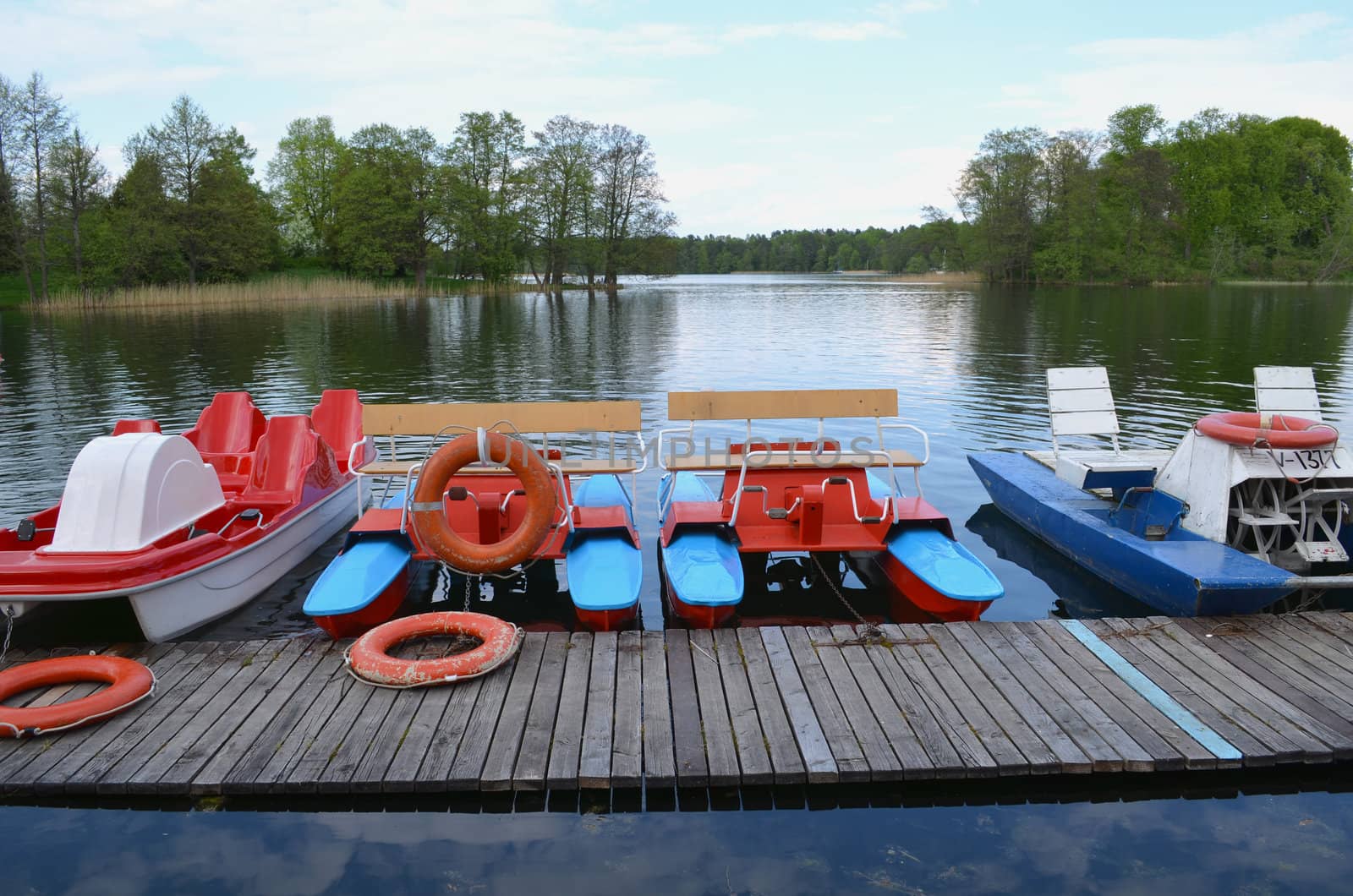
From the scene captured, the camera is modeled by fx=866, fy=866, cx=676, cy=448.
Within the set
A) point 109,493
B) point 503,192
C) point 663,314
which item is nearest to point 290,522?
point 109,493

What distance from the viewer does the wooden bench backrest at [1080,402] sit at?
9.03 meters

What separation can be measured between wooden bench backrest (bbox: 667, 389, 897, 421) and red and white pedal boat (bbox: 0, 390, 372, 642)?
12.3 ft

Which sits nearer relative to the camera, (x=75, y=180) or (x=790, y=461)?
(x=790, y=461)

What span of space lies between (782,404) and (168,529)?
515cm

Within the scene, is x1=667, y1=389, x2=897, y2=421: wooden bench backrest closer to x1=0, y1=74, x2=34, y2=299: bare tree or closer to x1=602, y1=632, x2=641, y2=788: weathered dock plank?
x1=602, y1=632, x2=641, y2=788: weathered dock plank

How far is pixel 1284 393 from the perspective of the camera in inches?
329

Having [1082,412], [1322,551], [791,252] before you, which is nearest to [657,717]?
[1322,551]

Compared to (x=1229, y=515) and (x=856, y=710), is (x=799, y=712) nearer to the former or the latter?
(x=856, y=710)

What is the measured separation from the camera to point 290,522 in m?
7.93

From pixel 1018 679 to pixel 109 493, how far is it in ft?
20.6

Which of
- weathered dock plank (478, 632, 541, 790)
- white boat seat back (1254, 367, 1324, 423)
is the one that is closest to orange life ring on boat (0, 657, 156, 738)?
weathered dock plank (478, 632, 541, 790)

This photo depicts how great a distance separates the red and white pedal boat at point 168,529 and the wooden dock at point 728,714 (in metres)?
0.52

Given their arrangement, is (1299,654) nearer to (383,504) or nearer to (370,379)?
(383,504)

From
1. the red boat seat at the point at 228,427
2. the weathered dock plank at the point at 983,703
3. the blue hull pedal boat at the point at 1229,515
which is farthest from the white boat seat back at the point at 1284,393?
the red boat seat at the point at 228,427
